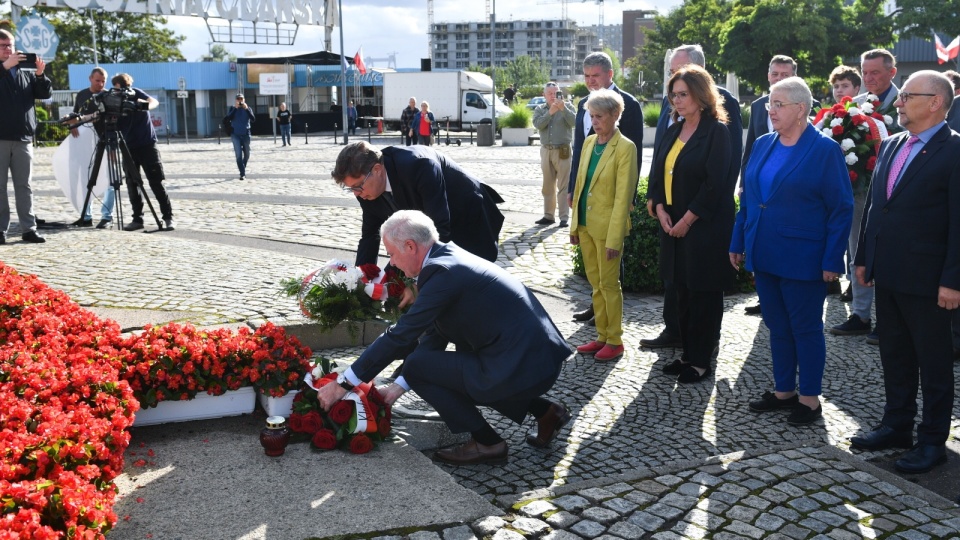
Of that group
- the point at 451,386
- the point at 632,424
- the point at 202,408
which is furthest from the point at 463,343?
the point at 202,408

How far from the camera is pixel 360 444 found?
461 cm

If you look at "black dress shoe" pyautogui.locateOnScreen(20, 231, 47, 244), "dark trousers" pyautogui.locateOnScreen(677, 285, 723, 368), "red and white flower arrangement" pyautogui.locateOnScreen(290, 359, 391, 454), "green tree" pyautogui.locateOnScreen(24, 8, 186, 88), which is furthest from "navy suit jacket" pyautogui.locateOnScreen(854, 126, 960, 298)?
"green tree" pyautogui.locateOnScreen(24, 8, 186, 88)

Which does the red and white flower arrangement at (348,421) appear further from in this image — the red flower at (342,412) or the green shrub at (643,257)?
the green shrub at (643,257)

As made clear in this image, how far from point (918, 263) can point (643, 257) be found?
399cm

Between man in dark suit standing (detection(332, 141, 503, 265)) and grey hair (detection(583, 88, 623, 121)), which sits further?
grey hair (detection(583, 88, 623, 121))

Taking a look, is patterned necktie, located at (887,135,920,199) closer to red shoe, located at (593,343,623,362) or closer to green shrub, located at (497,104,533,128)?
red shoe, located at (593,343,623,362)

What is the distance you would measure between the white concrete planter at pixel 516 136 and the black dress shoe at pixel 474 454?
29796 mm

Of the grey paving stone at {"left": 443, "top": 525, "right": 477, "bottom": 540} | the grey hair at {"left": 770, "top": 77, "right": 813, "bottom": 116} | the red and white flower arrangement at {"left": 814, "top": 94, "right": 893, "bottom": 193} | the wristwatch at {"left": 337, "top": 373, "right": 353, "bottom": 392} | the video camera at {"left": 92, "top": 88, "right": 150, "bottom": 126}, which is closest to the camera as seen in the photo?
the grey paving stone at {"left": 443, "top": 525, "right": 477, "bottom": 540}

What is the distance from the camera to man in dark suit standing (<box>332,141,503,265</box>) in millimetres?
5172

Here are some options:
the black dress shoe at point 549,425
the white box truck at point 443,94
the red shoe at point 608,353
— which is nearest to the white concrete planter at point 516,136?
the white box truck at point 443,94

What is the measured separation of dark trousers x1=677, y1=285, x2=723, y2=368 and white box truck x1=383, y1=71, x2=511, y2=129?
40186mm

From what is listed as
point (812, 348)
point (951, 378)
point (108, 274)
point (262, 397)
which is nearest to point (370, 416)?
point (262, 397)

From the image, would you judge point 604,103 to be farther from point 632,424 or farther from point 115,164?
point 115,164

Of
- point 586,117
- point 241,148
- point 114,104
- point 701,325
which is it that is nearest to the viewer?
point 701,325
